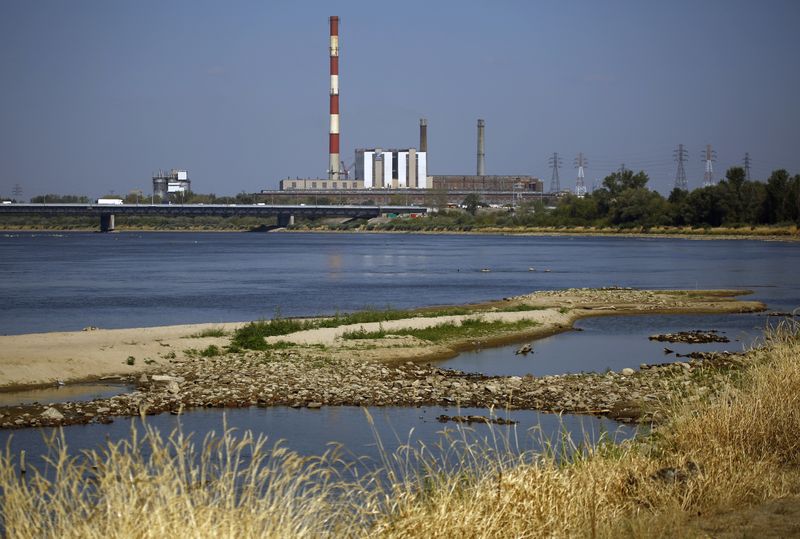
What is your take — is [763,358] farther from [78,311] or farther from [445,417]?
[78,311]

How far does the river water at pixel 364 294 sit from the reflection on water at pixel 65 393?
3.04 m

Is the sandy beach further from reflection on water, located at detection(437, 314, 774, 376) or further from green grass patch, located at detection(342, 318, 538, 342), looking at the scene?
reflection on water, located at detection(437, 314, 774, 376)

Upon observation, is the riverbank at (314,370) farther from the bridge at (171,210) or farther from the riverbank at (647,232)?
the bridge at (171,210)

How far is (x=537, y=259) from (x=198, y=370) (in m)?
70.8

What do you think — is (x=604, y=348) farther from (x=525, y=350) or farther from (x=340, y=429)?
(x=340, y=429)

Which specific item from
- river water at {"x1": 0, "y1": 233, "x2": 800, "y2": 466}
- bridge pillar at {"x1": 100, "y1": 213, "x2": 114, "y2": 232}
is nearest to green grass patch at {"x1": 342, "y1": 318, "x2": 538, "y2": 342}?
river water at {"x1": 0, "y1": 233, "x2": 800, "y2": 466}

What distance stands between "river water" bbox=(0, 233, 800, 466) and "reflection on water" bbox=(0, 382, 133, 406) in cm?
304

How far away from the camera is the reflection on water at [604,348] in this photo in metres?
26.5

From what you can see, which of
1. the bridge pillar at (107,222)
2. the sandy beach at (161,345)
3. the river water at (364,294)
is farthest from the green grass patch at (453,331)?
the bridge pillar at (107,222)

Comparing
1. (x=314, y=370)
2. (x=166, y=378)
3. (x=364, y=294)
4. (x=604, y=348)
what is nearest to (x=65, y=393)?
(x=166, y=378)

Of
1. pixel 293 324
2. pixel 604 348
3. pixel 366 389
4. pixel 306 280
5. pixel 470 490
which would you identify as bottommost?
pixel 306 280

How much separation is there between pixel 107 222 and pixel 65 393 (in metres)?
177

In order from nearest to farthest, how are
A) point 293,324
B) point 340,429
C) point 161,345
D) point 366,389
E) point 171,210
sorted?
point 340,429
point 366,389
point 161,345
point 293,324
point 171,210

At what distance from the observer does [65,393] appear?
71.3ft
